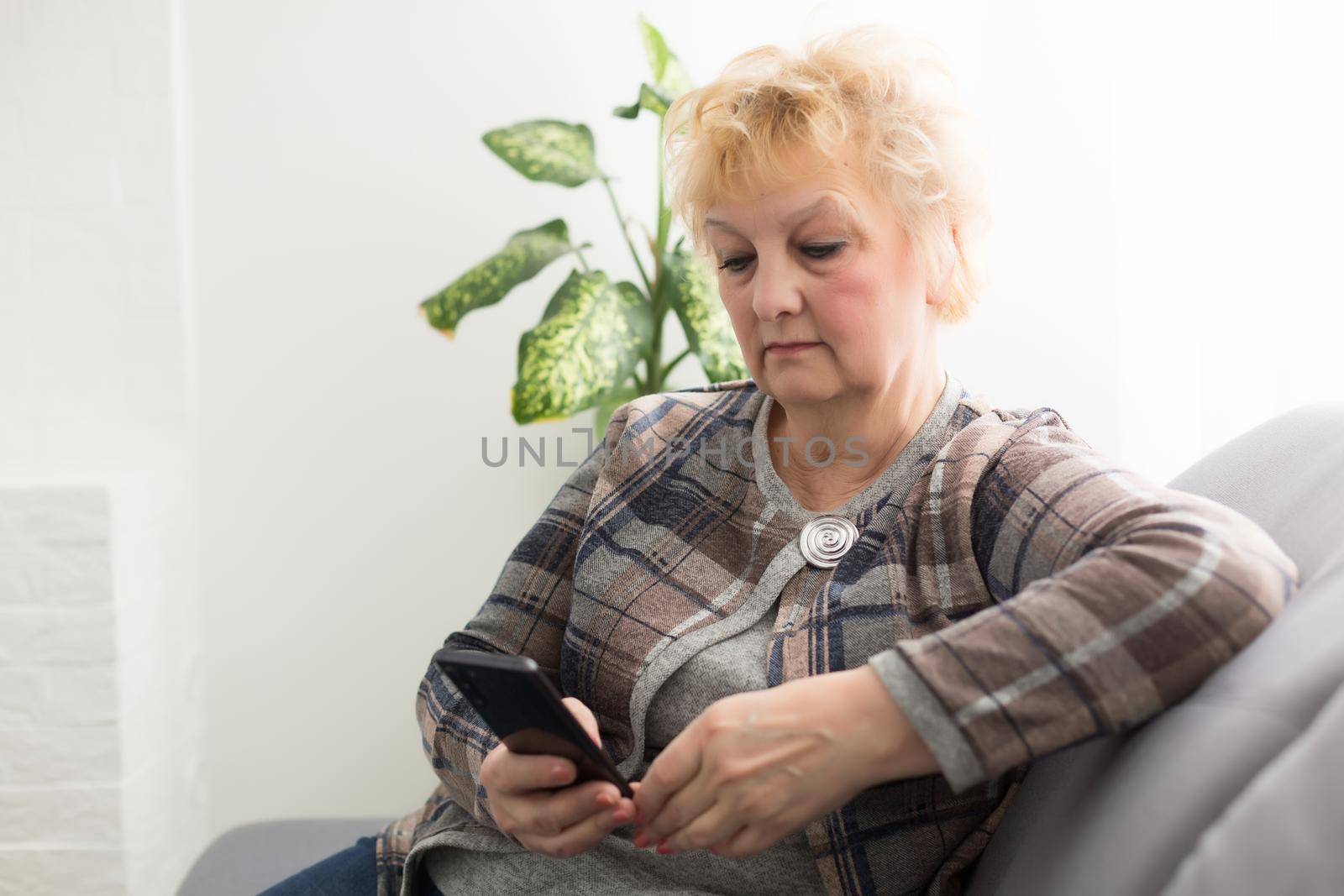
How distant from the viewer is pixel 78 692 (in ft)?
6.34

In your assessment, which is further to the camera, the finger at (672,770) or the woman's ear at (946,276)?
the woman's ear at (946,276)

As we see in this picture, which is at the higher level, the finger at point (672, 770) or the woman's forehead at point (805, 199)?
the woman's forehead at point (805, 199)

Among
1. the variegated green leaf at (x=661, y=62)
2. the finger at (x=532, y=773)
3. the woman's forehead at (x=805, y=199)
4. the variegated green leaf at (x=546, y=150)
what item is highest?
the variegated green leaf at (x=661, y=62)

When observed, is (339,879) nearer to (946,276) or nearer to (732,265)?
(732,265)

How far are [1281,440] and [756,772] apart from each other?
639mm

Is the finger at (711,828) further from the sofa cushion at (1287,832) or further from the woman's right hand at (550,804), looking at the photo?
the sofa cushion at (1287,832)

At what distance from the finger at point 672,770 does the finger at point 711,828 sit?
27 mm

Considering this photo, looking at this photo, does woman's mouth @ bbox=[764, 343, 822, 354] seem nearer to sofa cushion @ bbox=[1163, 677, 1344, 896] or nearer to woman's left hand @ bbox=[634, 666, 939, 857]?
woman's left hand @ bbox=[634, 666, 939, 857]

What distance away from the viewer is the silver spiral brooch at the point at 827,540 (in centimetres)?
108

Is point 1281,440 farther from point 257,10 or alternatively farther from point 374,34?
point 257,10

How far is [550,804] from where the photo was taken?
2.98 feet

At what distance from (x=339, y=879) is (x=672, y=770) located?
0.60 m

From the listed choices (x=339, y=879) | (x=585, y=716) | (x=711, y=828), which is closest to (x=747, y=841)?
(x=711, y=828)

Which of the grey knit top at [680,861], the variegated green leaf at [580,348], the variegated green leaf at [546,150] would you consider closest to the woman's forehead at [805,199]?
the grey knit top at [680,861]
